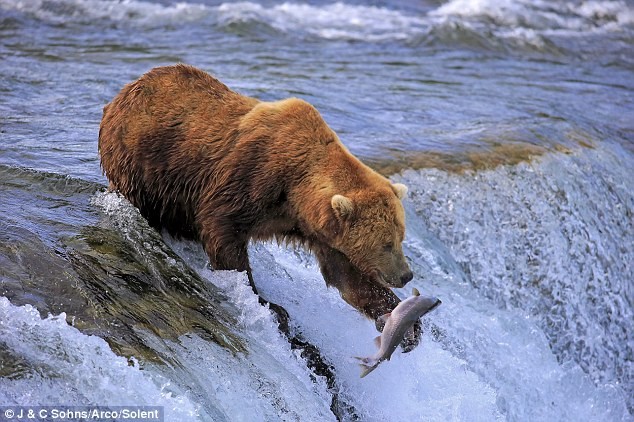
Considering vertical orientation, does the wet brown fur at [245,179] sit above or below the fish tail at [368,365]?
above

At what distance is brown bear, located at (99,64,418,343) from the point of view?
4.81 meters

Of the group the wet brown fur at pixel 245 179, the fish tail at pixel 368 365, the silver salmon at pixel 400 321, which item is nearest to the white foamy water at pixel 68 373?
the fish tail at pixel 368 365

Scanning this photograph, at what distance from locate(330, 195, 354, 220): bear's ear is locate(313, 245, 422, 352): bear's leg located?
42cm

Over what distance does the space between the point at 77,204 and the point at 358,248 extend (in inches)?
70.2

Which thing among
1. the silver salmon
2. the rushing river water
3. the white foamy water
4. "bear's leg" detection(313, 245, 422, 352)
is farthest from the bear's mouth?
the white foamy water

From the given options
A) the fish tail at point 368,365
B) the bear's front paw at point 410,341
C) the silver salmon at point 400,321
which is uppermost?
the silver salmon at point 400,321

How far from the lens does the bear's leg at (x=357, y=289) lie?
5090 millimetres

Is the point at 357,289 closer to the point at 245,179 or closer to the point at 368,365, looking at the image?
the point at 368,365

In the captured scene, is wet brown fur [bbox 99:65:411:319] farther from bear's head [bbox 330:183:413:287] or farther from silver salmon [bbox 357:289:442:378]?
silver salmon [bbox 357:289:442:378]

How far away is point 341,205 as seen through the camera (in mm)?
4652

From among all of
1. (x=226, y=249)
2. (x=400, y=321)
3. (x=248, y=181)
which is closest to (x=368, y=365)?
(x=400, y=321)

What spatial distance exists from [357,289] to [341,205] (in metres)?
0.66

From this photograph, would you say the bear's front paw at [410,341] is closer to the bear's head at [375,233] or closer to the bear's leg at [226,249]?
the bear's head at [375,233]

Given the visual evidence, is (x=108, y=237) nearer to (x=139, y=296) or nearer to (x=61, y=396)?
(x=139, y=296)
